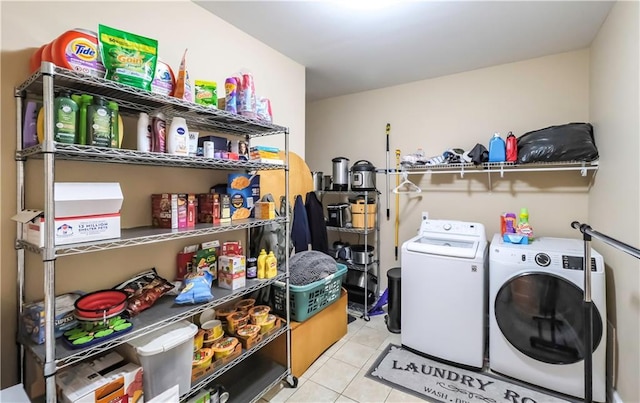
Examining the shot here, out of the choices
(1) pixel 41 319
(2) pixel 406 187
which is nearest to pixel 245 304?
(1) pixel 41 319

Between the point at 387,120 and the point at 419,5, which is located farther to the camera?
the point at 387,120

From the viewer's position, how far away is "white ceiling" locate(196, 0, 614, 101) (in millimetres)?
1847

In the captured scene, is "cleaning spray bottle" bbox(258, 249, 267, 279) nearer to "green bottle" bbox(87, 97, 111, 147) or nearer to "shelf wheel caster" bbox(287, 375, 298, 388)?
"shelf wheel caster" bbox(287, 375, 298, 388)

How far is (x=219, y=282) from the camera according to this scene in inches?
67.4

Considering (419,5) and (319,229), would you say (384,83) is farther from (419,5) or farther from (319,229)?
(319,229)

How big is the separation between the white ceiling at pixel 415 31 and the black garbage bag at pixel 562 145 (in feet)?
2.37

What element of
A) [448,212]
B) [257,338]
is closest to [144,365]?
[257,338]

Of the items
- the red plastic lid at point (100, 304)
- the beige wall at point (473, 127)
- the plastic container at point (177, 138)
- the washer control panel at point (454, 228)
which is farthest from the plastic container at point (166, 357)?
the beige wall at point (473, 127)

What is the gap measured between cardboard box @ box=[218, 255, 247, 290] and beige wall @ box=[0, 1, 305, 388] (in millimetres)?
295

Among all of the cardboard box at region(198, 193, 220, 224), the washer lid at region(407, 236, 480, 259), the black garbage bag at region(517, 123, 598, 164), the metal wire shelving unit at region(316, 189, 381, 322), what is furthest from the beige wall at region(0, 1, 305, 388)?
the black garbage bag at region(517, 123, 598, 164)

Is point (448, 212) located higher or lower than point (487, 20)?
lower

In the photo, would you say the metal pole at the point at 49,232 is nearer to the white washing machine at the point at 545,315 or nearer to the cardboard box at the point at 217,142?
the cardboard box at the point at 217,142

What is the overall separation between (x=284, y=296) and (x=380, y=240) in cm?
173

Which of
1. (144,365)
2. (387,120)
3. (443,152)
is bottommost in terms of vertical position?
(144,365)
